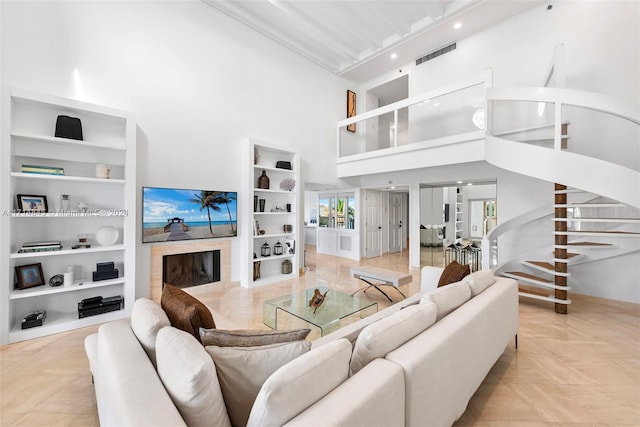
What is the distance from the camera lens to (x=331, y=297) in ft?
10.5

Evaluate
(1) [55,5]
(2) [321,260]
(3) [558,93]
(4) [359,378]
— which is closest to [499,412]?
(4) [359,378]

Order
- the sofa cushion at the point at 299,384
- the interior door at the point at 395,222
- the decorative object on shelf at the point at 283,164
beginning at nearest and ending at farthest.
Result: 1. the sofa cushion at the point at 299,384
2. the decorative object on shelf at the point at 283,164
3. the interior door at the point at 395,222

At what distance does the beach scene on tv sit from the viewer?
3.92 m

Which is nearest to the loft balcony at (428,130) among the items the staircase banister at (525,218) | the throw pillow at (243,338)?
the staircase banister at (525,218)

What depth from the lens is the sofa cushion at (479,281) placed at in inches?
87.4

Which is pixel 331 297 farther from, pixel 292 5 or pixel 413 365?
pixel 292 5

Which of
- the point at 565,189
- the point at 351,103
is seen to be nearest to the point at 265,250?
the point at 351,103

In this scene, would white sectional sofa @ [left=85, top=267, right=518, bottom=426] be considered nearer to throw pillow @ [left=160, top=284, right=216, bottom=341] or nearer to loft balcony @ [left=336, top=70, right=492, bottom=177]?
throw pillow @ [left=160, top=284, right=216, bottom=341]

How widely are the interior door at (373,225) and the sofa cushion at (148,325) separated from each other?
20.9 feet

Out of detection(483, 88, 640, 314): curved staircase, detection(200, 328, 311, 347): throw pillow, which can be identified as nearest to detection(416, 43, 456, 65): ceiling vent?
detection(483, 88, 640, 314): curved staircase

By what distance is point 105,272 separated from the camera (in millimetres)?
3385

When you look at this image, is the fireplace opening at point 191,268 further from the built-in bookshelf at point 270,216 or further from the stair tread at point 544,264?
the stair tread at point 544,264

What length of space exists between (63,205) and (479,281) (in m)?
4.55

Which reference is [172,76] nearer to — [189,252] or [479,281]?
[189,252]
